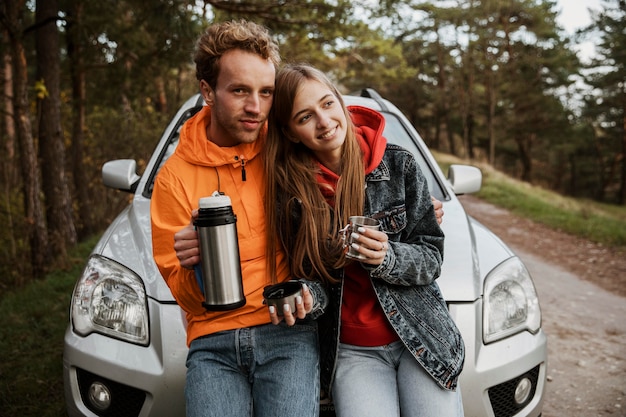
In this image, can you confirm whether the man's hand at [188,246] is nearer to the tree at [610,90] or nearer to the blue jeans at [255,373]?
the blue jeans at [255,373]

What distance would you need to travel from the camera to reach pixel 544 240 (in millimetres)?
9000

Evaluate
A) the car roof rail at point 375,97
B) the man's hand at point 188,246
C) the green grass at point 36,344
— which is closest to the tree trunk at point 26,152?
the green grass at point 36,344

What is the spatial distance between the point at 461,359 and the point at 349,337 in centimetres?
39

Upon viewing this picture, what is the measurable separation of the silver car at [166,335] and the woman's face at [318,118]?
2.68 ft

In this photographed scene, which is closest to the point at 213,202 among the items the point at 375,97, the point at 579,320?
the point at 375,97

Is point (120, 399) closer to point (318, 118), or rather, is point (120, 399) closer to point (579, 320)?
point (318, 118)

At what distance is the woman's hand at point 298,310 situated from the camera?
166 centimetres

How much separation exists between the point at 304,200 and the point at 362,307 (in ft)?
1.44

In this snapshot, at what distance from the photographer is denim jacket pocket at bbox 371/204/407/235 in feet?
6.30

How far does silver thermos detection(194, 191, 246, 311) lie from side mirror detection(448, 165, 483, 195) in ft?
6.67

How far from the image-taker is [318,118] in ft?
6.23

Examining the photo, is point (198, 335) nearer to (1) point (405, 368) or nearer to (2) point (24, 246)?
(1) point (405, 368)

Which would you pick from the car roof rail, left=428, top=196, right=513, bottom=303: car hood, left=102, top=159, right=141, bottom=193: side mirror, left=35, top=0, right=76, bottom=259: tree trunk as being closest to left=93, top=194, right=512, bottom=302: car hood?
left=428, top=196, right=513, bottom=303: car hood

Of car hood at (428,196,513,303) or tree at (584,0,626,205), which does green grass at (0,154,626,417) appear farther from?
tree at (584,0,626,205)
